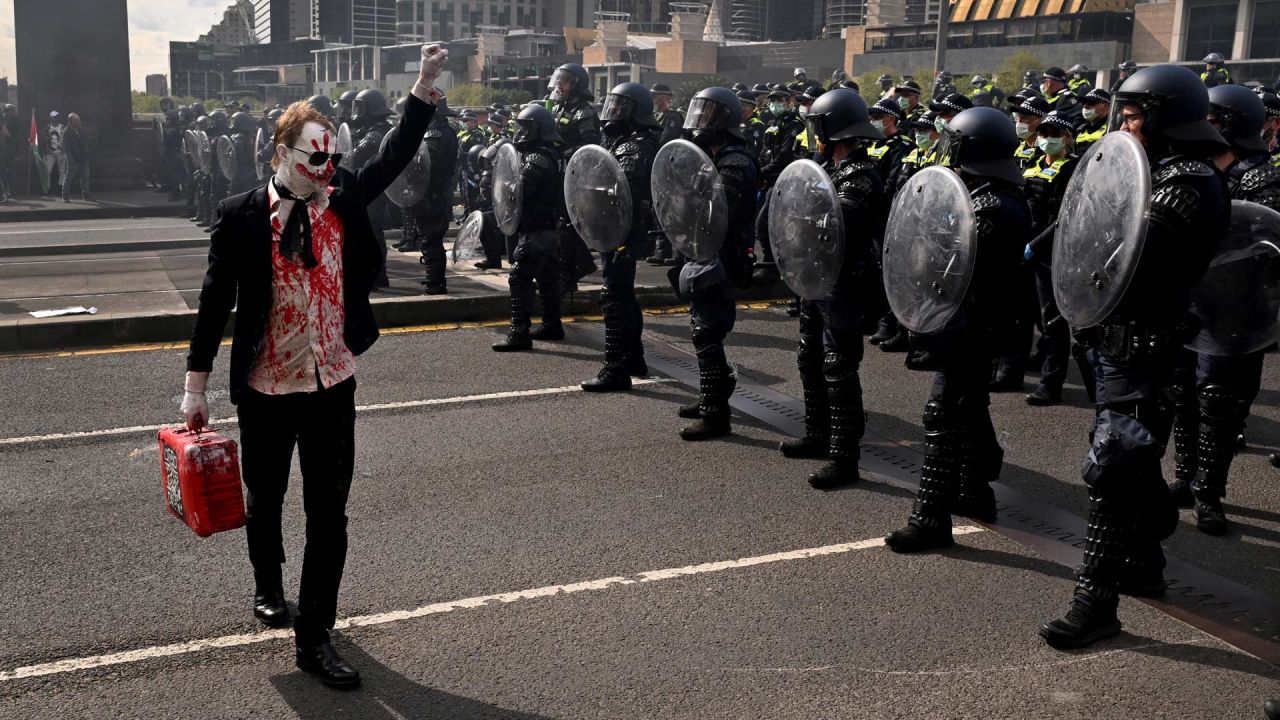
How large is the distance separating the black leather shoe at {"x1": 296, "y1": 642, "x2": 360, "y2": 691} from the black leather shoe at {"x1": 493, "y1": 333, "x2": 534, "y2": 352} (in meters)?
5.66

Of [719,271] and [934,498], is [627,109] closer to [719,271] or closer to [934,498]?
[719,271]

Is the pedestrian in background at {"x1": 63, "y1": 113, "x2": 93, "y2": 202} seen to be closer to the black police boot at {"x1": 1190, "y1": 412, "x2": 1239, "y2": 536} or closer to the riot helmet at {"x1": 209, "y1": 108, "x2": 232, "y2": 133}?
the riot helmet at {"x1": 209, "y1": 108, "x2": 232, "y2": 133}

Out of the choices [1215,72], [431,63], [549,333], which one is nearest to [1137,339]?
[431,63]

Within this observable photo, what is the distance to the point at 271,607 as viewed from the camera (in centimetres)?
461

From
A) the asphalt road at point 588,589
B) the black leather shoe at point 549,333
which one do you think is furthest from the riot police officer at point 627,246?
the black leather shoe at point 549,333

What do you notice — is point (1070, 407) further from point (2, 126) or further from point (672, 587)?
point (2, 126)

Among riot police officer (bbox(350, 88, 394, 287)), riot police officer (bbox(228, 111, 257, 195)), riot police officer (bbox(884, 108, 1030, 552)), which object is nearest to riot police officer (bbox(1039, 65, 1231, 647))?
riot police officer (bbox(884, 108, 1030, 552))

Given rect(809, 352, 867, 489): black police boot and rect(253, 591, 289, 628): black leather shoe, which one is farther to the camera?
rect(809, 352, 867, 489): black police boot

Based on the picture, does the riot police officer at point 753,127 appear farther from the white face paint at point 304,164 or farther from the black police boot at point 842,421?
the white face paint at point 304,164

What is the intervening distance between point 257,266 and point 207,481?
0.76 meters

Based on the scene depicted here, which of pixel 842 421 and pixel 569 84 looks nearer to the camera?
pixel 842 421

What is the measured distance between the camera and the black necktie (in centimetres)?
409

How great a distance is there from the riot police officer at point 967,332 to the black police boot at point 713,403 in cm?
193

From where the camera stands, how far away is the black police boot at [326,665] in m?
4.11
